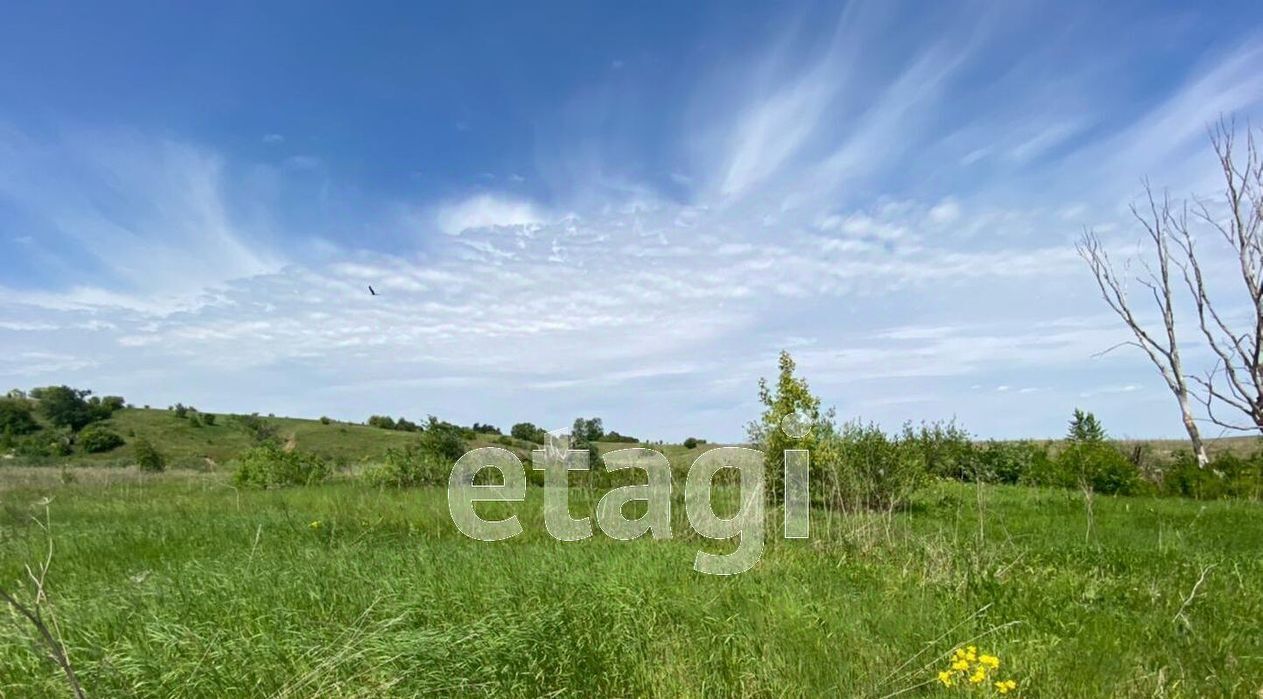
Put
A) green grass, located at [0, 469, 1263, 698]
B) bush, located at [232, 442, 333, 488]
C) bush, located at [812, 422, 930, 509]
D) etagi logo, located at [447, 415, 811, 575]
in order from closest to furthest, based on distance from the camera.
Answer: green grass, located at [0, 469, 1263, 698] → etagi logo, located at [447, 415, 811, 575] → bush, located at [812, 422, 930, 509] → bush, located at [232, 442, 333, 488]

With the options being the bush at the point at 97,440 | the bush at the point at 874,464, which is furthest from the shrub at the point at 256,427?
the bush at the point at 874,464

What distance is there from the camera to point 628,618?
442 cm

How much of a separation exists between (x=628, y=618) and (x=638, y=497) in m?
5.53

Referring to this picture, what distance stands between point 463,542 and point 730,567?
10.6 feet

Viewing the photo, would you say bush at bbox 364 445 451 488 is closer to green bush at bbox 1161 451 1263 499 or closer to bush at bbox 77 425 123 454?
green bush at bbox 1161 451 1263 499

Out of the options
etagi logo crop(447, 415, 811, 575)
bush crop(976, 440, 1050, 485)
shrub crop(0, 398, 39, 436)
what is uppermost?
shrub crop(0, 398, 39, 436)

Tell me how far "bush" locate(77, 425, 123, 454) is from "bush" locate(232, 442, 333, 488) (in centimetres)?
3072

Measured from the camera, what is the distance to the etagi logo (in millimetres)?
8188

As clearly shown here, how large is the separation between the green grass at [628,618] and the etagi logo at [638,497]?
517 millimetres

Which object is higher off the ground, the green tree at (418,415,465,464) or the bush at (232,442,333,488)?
the green tree at (418,415,465,464)

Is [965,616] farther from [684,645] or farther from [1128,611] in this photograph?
[684,645]

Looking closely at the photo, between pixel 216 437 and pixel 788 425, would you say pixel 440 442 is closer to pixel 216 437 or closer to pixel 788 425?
pixel 788 425

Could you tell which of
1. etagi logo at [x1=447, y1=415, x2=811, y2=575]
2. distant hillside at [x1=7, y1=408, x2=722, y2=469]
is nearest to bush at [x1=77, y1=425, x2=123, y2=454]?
distant hillside at [x1=7, y1=408, x2=722, y2=469]

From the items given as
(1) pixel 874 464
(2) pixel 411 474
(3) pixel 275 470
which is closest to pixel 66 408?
(3) pixel 275 470
